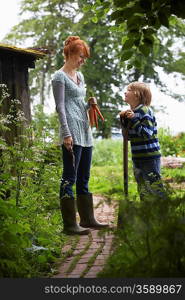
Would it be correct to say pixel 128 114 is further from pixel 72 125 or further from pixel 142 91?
pixel 72 125

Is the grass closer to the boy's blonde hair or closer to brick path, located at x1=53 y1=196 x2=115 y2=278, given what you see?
brick path, located at x1=53 y1=196 x2=115 y2=278

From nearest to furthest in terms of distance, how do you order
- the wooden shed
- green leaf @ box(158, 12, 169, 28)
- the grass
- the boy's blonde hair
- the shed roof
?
the grass, green leaf @ box(158, 12, 169, 28), the boy's blonde hair, the shed roof, the wooden shed

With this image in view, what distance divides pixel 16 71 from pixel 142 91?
2.74 meters

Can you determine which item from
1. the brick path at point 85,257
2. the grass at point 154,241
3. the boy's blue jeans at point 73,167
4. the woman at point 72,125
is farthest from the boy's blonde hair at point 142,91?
the grass at point 154,241

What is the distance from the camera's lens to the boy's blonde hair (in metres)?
5.49

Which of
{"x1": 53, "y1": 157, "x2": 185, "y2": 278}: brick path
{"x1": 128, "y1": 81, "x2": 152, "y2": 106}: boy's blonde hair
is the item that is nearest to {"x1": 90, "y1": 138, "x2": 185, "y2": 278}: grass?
{"x1": 53, "y1": 157, "x2": 185, "y2": 278}: brick path

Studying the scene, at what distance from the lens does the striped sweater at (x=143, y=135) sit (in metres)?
5.38

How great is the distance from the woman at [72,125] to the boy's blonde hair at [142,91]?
1.57ft

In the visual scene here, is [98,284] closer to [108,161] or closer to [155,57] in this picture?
[108,161]

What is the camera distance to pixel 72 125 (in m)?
5.52

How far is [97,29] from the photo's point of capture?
900 inches

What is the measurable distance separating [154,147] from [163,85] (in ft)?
67.6

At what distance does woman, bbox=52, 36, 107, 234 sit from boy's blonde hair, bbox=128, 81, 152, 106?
48cm

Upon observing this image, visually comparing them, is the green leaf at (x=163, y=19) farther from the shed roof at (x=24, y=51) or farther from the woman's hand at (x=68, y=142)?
the shed roof at (x=24, y=51)
